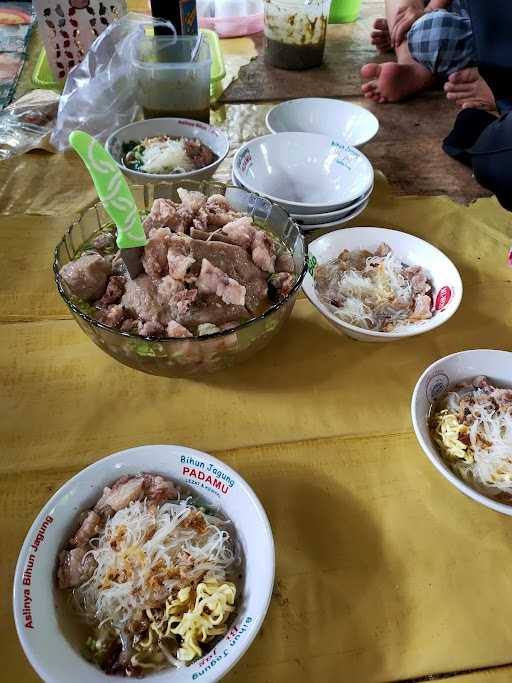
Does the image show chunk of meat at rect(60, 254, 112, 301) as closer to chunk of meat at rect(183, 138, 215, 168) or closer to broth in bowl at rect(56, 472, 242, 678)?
broth in bowl at rect(56, 472, 242, 678)

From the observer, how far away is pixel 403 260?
44.1 inches

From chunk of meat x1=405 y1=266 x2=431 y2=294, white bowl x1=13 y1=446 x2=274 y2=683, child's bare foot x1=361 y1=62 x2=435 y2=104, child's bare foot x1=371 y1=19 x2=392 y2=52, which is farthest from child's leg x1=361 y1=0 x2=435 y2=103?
white bowl x1=13 y1=446 x2=274 y2=683

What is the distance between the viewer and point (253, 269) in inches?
34.7

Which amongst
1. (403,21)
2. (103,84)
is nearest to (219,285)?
(103,84)

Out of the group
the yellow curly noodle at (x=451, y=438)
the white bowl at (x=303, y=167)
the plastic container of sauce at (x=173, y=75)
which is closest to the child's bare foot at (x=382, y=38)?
the plastic container of sauce at (x=173, y=75)

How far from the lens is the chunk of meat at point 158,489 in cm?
69

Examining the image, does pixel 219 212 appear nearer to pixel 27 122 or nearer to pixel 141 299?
pixel 141 299

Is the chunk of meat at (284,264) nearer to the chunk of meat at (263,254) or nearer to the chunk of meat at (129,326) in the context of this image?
the chunk of meat at (263,254)

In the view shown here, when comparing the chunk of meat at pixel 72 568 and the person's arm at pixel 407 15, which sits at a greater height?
the person's arm at pixel 407 15

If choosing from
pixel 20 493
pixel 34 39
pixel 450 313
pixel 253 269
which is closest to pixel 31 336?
pixel 20 493

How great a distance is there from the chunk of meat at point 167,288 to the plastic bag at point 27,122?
94 centimetres

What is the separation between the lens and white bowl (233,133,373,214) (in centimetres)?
129

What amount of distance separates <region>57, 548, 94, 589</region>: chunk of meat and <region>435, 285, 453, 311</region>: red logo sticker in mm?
761

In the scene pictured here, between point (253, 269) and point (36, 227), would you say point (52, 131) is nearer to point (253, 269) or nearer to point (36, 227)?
point (36, 227)
